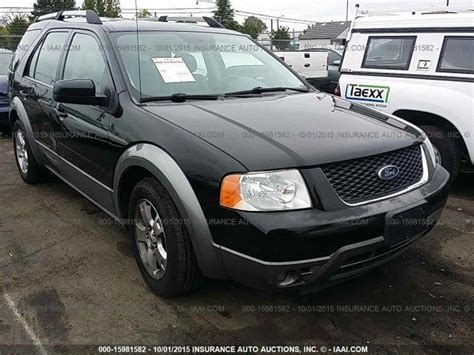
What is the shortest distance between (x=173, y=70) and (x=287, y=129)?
3.66 ft

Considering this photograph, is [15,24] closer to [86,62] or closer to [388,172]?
[86,62]

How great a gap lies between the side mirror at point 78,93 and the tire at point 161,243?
0.73m

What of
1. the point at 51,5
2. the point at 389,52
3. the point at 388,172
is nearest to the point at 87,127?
the point at 388,172

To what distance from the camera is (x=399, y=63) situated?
5445 mm

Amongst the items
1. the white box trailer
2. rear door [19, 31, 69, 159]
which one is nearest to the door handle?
rear door [19, 31, 69, 159]

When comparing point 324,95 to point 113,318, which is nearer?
point 113,318

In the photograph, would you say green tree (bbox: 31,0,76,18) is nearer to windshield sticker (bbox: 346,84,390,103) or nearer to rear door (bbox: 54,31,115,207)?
windshield sticker (bbox: 346,84,390,103)

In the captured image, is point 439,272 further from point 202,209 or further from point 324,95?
point 202,209

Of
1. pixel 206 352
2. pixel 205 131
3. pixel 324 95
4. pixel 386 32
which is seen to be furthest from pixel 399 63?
pixel 206 352

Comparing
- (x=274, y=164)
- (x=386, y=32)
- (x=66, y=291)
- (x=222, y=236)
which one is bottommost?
(x=66, y=291)

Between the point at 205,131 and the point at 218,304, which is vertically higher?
the point at 205,131

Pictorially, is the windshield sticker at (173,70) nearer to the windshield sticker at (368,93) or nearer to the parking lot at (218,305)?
the parking lot at (218,305)

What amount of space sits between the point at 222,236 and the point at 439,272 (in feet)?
5.98

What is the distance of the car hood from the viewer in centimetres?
243
